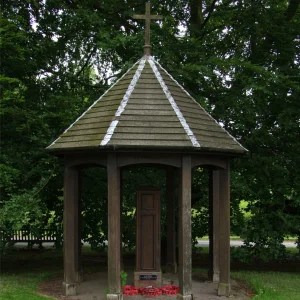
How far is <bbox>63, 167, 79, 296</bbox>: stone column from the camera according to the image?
8383 mm

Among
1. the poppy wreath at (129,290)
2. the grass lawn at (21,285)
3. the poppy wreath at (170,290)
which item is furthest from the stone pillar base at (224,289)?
the grass lawn at (21,285)

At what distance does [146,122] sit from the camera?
796 cm

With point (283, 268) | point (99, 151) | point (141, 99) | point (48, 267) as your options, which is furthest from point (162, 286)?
point (283, 268)

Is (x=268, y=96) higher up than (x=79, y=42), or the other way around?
(x=79, y=42)

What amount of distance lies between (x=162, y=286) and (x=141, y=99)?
3720mm

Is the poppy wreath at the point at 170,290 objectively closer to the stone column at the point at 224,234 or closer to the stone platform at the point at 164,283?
the stone platform at the point at 164,283

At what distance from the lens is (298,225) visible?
40.0ft

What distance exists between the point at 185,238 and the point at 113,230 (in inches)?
49.7

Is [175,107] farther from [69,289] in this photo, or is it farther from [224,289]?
[69,289]

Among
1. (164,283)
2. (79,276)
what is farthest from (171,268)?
(79,276)

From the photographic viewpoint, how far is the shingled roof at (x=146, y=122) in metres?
7.62

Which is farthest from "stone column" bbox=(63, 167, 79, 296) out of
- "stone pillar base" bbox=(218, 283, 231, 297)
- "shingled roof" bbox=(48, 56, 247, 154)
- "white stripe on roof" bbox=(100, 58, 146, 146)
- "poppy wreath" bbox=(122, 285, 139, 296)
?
"stone pillar base" bbox=(218, 283, 231, 297)

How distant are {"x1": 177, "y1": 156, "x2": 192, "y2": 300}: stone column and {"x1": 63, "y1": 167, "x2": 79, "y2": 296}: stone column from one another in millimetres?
2100

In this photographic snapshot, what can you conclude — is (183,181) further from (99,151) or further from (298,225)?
(298,225)
